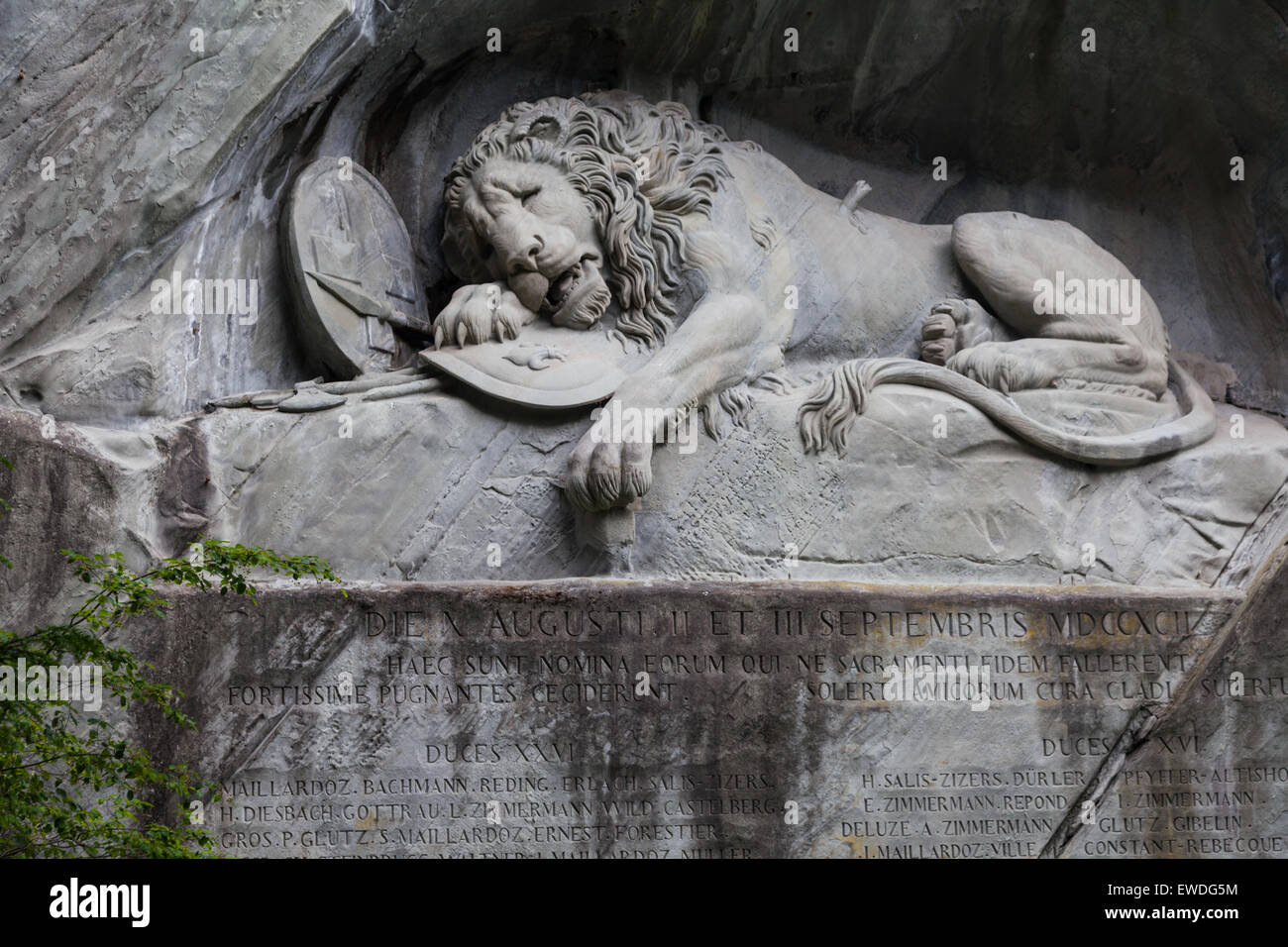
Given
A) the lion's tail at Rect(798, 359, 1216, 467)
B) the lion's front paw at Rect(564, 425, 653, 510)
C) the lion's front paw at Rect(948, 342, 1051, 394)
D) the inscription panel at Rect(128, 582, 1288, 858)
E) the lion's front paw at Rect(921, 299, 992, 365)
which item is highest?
the lion's front paw at Rect(921, 299, 992, 365)

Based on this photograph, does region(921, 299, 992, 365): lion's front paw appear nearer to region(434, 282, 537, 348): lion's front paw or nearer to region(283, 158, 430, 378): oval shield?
region(434, 282, 537, 348): lion's front paw

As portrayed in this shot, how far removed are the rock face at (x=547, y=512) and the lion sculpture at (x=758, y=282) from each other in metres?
0.05

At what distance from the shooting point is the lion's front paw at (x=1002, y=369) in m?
10.1

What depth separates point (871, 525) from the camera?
968 cm

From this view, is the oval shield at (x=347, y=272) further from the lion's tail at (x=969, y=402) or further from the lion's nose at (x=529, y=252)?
the lion's tail at (x=969, y=402)

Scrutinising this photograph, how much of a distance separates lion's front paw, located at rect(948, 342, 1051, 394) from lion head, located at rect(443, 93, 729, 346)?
4.67 feet

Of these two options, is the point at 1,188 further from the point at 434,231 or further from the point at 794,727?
the point at 794,727

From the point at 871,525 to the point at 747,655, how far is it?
0.94 m

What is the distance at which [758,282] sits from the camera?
10.2 metres

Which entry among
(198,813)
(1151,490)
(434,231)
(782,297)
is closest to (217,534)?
(198,813)

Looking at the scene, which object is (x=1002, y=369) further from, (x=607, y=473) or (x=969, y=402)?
(x=607, y=473)

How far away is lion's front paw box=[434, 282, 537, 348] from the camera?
32.4 feet

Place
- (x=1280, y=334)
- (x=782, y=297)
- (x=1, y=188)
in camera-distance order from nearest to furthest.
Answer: (x=1, y=188) → (x=782, y=297) → (x=1280, y=334)

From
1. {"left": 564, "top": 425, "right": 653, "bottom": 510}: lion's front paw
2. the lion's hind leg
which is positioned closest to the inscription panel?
{"left": 564, "top": 425, "right": 653, "bottom": 510}: lion's front paw
